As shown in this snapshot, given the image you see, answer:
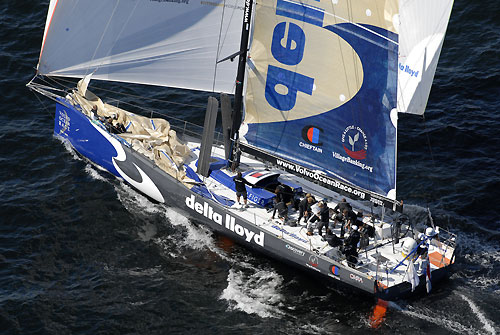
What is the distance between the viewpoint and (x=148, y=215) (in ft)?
104

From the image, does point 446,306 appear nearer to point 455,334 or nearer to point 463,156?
point 455,334

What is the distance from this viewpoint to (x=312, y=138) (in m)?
28.3

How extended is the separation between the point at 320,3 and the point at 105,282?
13.1 meters

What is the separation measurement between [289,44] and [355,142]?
4.40 metres

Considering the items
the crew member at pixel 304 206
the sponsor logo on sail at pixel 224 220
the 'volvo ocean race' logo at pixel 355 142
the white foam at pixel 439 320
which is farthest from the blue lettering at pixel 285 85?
the white foam at pixel 439 320

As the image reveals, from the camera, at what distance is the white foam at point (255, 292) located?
26.7 metres

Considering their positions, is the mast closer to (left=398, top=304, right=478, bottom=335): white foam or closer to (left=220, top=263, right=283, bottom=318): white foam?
(left=220, top=263, right=283, bottom=318): white foam

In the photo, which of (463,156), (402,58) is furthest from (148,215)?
(463,156)

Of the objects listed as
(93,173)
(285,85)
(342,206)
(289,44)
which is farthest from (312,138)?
(93,173)

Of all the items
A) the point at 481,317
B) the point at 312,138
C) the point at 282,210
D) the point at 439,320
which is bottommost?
the point at 439,320

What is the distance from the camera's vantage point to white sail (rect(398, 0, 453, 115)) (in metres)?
29.5

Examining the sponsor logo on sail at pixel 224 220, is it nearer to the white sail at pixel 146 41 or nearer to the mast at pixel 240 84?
the mast at pixel 240 84

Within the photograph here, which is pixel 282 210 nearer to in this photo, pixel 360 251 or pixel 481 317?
pixel 360 251

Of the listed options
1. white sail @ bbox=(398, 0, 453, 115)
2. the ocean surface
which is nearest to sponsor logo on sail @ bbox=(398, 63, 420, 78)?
white sail @ bbox=(398, 0, 453, 115)
